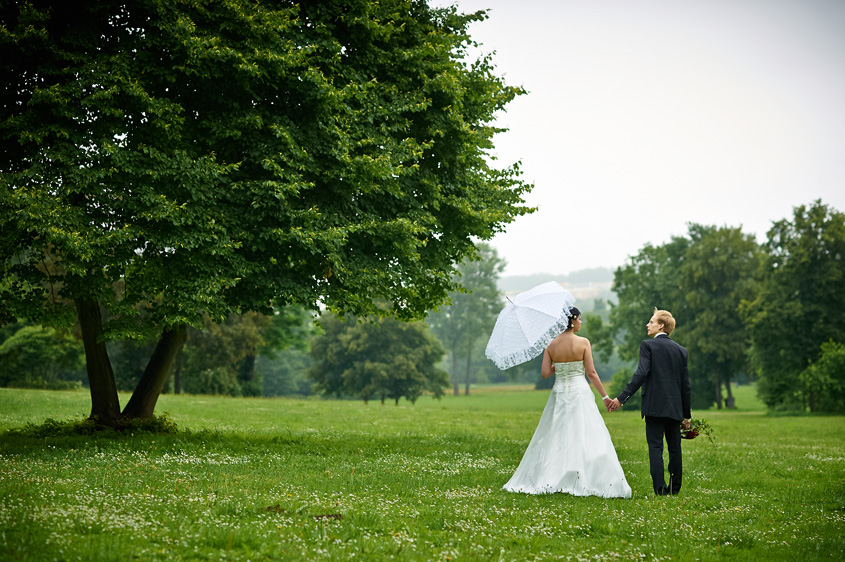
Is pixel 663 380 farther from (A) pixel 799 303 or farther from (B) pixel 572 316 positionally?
(A) pixel 799 303

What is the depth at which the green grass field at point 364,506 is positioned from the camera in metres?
6.19

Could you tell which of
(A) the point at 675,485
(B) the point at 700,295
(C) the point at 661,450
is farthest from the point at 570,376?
(B) the point at 700,295

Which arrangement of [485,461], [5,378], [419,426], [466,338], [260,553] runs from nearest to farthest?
[260,553] < [485,461] < [419,426] < [5,378] < [466,338]

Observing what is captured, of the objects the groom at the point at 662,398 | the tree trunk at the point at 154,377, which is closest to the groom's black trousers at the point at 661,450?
the groom at the point at 662,398

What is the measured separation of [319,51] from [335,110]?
4.33 feet

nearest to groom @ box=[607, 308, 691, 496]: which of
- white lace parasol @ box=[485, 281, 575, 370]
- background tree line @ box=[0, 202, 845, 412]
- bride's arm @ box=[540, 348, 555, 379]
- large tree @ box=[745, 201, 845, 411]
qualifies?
bride's arm @ box=[540, 348, 555, 379]

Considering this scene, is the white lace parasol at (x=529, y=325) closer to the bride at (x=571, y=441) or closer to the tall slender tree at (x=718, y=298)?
the bride at (x=571, y=441)

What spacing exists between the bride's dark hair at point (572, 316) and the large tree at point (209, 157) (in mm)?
4631

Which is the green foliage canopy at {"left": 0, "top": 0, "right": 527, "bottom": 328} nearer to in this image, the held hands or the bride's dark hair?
the bride's dark hair

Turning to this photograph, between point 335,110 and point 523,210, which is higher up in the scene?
point 335,110

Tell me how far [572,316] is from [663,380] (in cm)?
172

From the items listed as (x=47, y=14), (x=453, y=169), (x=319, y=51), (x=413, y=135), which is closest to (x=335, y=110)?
(x=319, y=51)

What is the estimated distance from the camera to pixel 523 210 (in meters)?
17.5

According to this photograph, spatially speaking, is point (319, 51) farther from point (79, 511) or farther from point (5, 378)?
point (5, 378)
